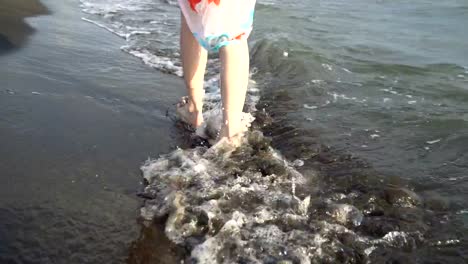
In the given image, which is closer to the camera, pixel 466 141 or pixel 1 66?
pixel 466 141

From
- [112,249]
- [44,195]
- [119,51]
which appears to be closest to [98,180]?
[44,195]

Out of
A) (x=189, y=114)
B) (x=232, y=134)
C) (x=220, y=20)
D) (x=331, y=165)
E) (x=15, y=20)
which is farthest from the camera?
(x=15, y=20)

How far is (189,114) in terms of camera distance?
2.89 m

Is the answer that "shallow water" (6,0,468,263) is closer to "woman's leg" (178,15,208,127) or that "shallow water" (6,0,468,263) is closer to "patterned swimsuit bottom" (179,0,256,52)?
"woman's leg" (178,15,208,127)

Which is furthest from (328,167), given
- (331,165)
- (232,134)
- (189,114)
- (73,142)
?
(73,142)

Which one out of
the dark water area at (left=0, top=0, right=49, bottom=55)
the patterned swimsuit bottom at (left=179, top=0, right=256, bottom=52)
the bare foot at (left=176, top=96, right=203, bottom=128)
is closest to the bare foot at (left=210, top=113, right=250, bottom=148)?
the bare foot at (left=176, top=96, right=203, bottom=128)

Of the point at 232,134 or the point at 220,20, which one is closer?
the point at 220,20

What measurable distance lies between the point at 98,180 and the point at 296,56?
9.83ft

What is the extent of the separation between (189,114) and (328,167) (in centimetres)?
90

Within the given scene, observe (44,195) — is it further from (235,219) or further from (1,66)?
(1,66)

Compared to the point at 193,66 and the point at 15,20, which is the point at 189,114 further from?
the point at 15,20

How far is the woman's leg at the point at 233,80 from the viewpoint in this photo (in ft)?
7.67

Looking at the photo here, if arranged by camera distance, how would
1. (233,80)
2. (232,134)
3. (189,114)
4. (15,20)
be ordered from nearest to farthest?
(233,80) < (232,134) < (189,114) < (15,20)

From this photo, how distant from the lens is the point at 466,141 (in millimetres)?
2979
